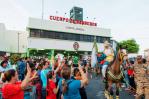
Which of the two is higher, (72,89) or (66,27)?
(66,27)

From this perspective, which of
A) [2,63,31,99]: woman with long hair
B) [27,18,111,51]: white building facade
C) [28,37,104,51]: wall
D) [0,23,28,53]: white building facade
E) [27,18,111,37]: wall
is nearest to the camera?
[2,63,31,99]: woman with long hair

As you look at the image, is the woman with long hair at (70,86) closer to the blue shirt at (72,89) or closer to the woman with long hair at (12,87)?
the blue shirt at (72,89)

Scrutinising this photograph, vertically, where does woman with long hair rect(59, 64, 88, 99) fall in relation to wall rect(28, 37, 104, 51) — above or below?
below

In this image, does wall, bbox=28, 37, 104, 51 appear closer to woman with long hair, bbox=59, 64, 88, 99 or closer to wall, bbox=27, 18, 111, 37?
wall, bbox=27, 18, 111, 37

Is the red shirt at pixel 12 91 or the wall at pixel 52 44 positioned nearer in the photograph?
the red shirt at pixel 12 91

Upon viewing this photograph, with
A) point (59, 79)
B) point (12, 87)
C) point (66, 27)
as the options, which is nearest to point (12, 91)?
point (12, 87)

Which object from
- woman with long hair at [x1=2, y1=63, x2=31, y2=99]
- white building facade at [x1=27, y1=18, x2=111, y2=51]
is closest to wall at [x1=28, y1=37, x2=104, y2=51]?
white building facade at [x1=27, y1=18, x2=111, y2=51]

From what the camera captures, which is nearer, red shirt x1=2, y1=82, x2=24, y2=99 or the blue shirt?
red shirt x1=2, y1=82, x2=24, y2=99

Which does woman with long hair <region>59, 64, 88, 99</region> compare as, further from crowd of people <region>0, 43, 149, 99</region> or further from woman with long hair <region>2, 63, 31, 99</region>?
woman with long hair <region>2, 63, 31, 99</region>

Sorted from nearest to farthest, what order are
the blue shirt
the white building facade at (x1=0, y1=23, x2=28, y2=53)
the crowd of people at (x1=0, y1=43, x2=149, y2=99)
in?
the crowd of people at (x1=0, y1=43, x2=149, y2=99)
the blue shirt
the white building facade at (x1=0, y1=23, x2=28, y2=53)

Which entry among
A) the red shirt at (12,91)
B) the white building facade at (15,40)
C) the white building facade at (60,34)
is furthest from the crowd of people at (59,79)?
the white building facade at (15,40)

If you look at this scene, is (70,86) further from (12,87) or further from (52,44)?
(52,44)

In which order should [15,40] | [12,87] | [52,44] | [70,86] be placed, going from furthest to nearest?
1. [15,40]
2. [52,44]
3. [70,86]
4. [12,87]

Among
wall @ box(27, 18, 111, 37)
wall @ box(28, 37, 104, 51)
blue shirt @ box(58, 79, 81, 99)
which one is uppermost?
wall @ box(27, 18, 111, 37)
